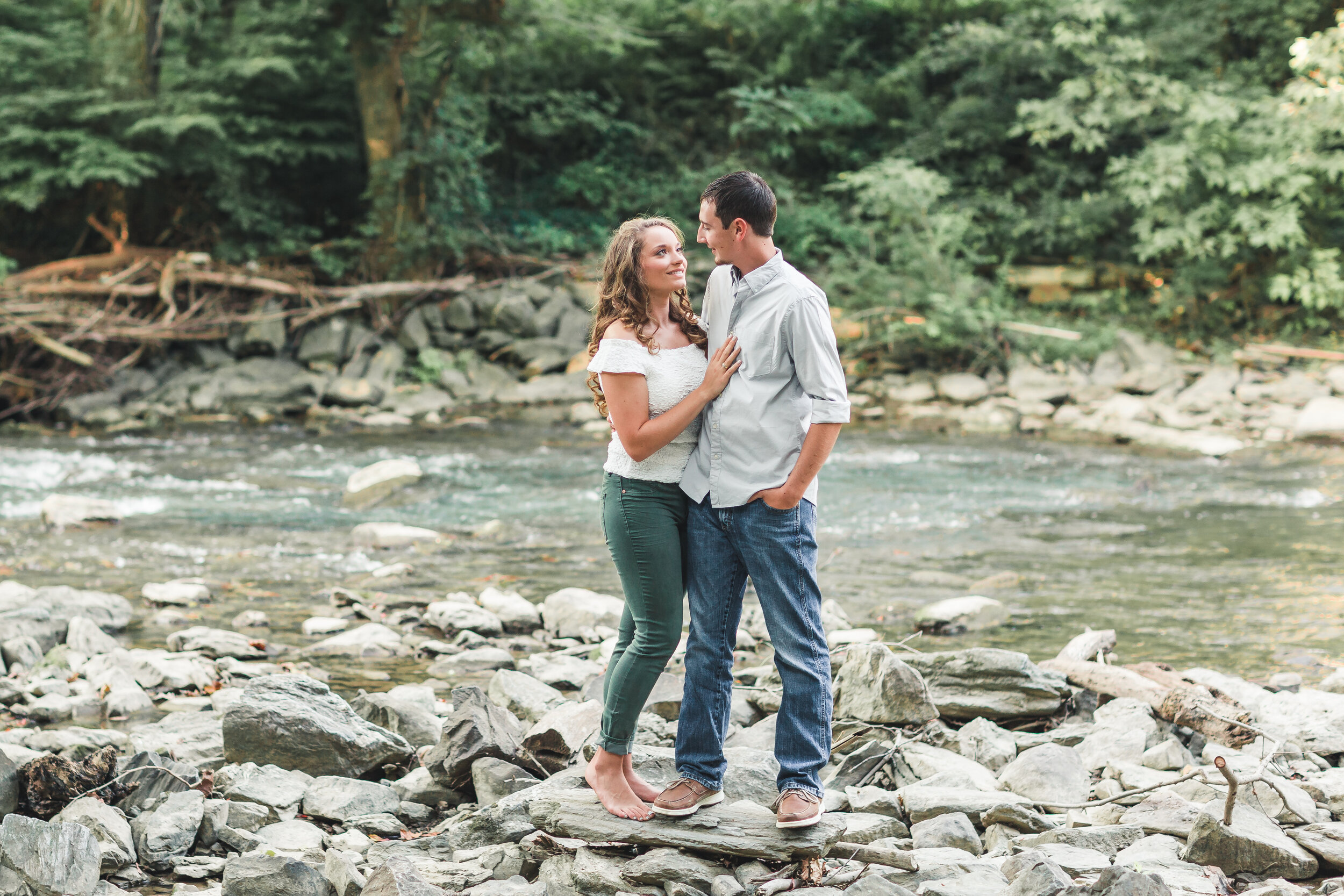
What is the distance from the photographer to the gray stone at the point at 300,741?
13.1 feet

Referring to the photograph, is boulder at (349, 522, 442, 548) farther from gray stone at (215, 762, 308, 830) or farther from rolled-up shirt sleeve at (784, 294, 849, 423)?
rolled-up shirt sleeve at (784, 294, 849, 423)

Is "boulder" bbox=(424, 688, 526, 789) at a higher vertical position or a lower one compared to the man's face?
lower

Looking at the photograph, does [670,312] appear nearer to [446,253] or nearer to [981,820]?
[981,820]

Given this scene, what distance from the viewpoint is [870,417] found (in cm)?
1430

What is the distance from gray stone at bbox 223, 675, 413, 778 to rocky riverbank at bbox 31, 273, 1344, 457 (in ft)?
30.8

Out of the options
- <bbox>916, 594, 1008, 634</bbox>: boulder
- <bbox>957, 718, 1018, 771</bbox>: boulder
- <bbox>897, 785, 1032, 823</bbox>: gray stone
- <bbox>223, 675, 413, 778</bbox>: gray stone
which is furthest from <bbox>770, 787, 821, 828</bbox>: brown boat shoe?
<bbox>916, 594, 1008, 634</bbox>: boulder

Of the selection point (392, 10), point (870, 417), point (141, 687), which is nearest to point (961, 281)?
point (870, 417)

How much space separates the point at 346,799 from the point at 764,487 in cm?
189

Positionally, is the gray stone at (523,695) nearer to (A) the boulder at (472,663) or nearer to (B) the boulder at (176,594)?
(A) the boulder at (472,663)

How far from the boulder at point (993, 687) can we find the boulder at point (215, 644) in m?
3.41

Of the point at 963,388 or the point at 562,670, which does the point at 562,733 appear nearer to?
the point at 562,670

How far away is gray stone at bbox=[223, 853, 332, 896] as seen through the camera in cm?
300

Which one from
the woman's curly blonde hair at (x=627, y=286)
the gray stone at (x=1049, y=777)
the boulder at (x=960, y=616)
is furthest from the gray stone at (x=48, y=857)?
the boulder at (x=960, y=616)

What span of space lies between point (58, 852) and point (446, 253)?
1464 cm
